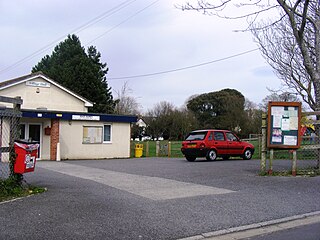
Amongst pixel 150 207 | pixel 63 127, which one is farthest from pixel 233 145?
pixel 150 207

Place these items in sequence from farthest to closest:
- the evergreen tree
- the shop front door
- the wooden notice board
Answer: the evergreen tree → the shop front door → the wooden notice board

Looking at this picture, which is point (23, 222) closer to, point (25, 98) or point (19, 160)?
point (19, 160)

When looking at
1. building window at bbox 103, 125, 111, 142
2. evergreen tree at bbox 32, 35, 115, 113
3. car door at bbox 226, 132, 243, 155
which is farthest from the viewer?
evergreen tree at bbox 32, 35, 115, 113

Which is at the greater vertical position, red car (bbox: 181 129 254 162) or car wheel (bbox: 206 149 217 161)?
red car (bbox: 181 129 254 162)

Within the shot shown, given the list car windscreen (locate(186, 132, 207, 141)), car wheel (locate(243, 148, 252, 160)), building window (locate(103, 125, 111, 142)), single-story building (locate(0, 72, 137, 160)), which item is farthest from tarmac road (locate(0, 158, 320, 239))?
building window (locate(103, 125, 111, 142))

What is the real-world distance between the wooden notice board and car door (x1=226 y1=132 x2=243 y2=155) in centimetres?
829

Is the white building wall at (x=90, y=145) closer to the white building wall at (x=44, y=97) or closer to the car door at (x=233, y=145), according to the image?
the white building wall at (x=44, y=97)

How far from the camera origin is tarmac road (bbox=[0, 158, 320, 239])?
5801 mm

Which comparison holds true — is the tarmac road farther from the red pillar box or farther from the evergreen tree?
the evergreen tree

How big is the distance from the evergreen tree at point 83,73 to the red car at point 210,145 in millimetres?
25290

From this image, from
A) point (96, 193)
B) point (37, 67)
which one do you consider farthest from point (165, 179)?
point (37, 67)

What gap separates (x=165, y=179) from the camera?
39.1ft

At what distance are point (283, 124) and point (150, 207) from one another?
675cm

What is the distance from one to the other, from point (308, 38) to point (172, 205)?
16857 mm
